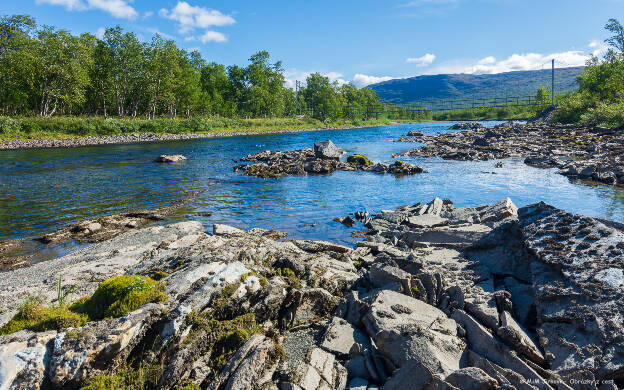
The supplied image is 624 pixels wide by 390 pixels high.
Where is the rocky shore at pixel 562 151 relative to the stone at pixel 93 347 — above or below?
above

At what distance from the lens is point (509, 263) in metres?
8.66

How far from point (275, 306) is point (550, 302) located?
5200 millimetres

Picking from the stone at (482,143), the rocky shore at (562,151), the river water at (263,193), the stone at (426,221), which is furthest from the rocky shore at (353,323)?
the stone at (482,143)

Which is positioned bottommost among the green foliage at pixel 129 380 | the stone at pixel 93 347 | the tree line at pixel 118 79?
the green foliage at pixel 129 380

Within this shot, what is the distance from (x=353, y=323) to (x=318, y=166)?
28644mm

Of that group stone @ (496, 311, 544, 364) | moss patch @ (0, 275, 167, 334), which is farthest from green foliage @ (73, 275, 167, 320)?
stone @ (496, 311, 544, 364)

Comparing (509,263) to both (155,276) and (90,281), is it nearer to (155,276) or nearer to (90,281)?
(155,276)

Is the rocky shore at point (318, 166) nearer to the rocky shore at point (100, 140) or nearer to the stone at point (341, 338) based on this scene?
the stone at point (341, 338)

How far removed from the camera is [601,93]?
6838 centimetres

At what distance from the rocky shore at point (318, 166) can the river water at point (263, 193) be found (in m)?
1.72

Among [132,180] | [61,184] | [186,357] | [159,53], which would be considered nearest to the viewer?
[186,357]

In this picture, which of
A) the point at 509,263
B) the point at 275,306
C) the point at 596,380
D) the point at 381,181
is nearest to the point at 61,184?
the point at 381,181

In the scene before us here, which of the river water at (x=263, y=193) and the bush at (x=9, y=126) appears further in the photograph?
the bush at (x=9, y=126)

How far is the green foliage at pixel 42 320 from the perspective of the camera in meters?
5.38
